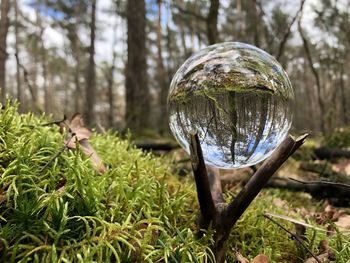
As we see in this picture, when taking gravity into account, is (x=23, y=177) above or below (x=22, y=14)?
below

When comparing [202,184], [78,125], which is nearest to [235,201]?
[202,184]

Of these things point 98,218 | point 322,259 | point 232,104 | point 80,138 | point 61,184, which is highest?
point 232,104

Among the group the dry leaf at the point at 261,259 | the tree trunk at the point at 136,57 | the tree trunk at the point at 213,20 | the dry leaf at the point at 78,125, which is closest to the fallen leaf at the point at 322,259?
the dry leaf at the point at 261,259

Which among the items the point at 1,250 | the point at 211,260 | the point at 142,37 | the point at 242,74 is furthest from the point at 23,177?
the point at 142,37

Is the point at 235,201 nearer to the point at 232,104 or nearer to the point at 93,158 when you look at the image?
the point at 232,104

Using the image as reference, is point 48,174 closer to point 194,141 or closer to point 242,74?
point 194,141

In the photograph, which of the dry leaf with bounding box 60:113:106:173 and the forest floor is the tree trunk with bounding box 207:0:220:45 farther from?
the forest floor

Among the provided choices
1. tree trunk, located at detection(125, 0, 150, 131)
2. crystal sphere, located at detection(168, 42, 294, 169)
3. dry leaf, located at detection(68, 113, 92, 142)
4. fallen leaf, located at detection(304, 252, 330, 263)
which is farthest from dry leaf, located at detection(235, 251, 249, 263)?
tree trunk, located at detection(125, 0, 150, 131)
